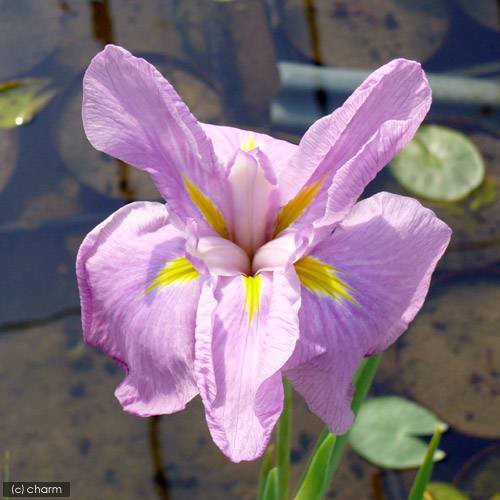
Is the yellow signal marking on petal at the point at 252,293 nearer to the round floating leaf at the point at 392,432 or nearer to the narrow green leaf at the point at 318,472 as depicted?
the narrow green leaf at the point at 318,472

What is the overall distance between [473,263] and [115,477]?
34.9 inches

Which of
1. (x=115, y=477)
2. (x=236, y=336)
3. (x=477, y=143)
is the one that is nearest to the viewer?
(x=236, y=336)

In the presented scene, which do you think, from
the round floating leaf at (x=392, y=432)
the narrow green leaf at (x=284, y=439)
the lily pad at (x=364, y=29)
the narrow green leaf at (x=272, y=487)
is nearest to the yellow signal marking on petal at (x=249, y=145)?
the narrow green leaf at (x=284, y=439)

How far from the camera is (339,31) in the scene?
201cm

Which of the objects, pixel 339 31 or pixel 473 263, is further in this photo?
pixel 339 31

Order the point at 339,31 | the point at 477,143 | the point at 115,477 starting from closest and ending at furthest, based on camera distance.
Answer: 1. the point at 115,477
2. the point at 477,143
3. the point at 339,31

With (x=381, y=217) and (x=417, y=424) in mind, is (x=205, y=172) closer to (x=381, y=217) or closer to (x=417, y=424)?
(x=381, y=217)

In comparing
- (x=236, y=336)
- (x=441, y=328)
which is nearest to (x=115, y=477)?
(x=441, y=328)

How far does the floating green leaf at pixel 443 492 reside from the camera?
1.36 meters

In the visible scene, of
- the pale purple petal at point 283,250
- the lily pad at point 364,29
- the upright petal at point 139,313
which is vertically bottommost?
the lily pad at point 364,29

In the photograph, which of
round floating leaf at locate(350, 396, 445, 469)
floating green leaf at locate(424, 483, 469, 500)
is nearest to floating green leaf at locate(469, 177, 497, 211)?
round floating leaf at locate(350, 396, 445, 469)

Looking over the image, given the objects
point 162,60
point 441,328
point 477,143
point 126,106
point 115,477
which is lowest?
point 115,477

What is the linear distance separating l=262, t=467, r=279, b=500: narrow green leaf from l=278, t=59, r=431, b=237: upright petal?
340 mm

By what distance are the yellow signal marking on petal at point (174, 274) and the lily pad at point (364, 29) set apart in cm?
137
